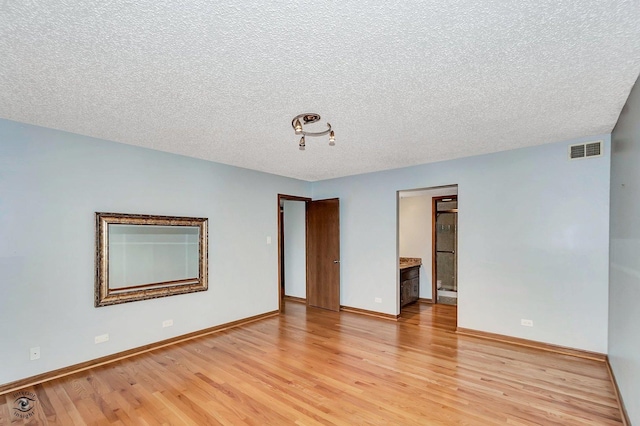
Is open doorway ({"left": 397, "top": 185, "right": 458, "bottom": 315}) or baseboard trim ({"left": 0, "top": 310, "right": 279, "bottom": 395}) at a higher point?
open doorway ({"left": 397, "top": 185, "right": 458, "bottom": 315})

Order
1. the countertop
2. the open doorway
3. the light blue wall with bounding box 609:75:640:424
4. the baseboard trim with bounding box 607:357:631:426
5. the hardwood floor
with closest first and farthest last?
the light blue wall with bounding box 609:75:640:424 < the baseboard trim with bounding box 607:357:631:426 < the hardwood floor < the countertop < the open doorway

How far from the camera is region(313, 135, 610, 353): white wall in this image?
352cm

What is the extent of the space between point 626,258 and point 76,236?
5283mm

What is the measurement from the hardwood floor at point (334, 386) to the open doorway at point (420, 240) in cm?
233

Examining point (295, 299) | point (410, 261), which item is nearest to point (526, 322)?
point (410, 261)

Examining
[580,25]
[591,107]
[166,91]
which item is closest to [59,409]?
[166,91]

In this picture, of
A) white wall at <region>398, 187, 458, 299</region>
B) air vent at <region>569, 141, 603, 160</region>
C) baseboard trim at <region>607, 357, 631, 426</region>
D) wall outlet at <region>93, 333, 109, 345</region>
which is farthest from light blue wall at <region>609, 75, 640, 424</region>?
wall outlet at <region>93, 333, 109, 345</region>

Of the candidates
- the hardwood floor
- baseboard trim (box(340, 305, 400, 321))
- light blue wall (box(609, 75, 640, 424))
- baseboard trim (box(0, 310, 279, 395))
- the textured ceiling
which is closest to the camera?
the textured ceiling

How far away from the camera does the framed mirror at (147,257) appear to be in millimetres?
3555

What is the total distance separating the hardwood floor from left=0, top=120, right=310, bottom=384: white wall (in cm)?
34

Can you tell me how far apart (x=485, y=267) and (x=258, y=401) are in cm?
339

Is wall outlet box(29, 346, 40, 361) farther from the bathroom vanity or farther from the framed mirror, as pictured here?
the bathroom vanity

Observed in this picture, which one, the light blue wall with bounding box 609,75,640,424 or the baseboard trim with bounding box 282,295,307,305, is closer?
the light blue wall with bounding box 609,75,640,424

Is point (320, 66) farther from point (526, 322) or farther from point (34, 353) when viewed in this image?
point (526, 322)
